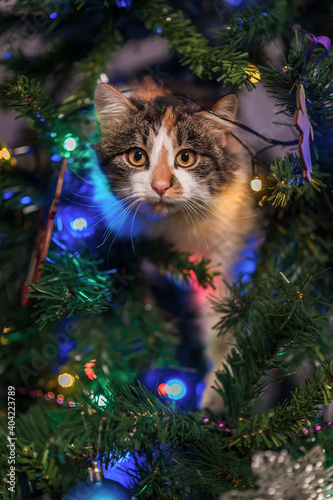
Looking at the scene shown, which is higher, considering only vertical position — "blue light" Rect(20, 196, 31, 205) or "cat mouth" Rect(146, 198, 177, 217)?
"blue light" Rect(20, 196, 31, 205)

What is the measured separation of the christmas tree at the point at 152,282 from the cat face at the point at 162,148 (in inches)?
0.7

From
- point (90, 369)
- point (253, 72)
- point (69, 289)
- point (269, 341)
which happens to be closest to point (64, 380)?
point (90, 369)

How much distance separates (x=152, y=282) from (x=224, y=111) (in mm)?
261

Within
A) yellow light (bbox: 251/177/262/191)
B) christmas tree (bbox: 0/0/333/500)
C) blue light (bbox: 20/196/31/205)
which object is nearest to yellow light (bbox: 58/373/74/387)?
christmas tree (bbox: 0/0/333/500)

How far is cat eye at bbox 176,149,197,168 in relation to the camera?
14.8 inches

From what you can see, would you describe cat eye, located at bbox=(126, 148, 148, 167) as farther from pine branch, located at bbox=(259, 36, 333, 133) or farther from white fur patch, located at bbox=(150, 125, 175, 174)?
pine branch, located at bbox=(259, 36, 333, 133)

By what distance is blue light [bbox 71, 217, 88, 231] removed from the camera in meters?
0.39

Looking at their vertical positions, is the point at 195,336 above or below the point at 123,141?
below

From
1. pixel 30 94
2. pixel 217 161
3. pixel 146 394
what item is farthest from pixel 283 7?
pixel 146 394

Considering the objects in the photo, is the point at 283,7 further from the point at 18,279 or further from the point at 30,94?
the point at 18,279

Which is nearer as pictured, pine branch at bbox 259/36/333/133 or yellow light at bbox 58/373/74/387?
pine branch at bbox 259/36/333/133

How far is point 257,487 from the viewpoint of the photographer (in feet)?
0.94

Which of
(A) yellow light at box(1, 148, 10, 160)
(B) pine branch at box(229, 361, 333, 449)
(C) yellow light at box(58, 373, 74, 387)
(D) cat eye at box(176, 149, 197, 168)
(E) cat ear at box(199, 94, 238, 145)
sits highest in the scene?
(A) yellow light at box(1, 148, 10, 160)

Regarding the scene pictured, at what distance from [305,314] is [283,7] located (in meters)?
0.34
